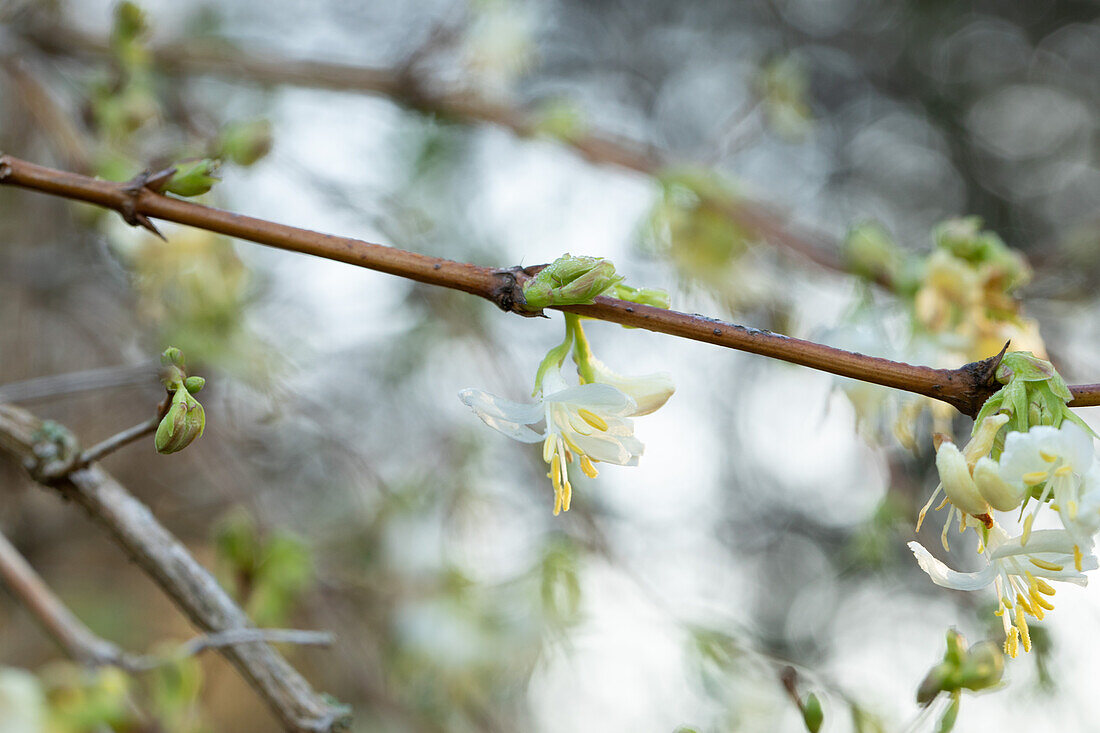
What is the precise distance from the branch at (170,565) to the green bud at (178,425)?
0.90 ft

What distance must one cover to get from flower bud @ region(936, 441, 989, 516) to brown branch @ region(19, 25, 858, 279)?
3.19 ft

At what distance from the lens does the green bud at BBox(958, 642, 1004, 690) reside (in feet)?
2.32

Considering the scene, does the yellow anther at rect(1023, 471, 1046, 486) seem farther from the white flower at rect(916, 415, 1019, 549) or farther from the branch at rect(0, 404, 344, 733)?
the branch at rect(0, 404, 344, 733)

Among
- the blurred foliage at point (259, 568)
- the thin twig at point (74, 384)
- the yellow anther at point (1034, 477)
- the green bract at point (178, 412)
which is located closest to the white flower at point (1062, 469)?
the yellow anther at point (1034, 477)

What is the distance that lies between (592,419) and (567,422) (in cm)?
2

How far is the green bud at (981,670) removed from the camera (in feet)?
2.32

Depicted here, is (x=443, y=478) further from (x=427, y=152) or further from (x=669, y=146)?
(x=669, y=146)

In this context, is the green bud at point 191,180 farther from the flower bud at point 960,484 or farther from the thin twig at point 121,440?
the flower bud at point 960,484

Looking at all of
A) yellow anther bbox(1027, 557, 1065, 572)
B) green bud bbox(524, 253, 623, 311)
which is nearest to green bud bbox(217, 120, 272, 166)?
green bud bbox(524, 253, 623, 311)

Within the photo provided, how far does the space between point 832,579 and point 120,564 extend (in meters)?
2.35

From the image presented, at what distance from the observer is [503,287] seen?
0.61 meters

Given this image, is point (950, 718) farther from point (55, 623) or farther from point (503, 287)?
point (55, 623)

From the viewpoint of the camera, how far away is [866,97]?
3.93m

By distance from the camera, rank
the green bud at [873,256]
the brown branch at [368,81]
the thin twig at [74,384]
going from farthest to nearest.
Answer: the brown branch at [368,81]
the green bud at [873,256]
the thin twig at [74,384]
